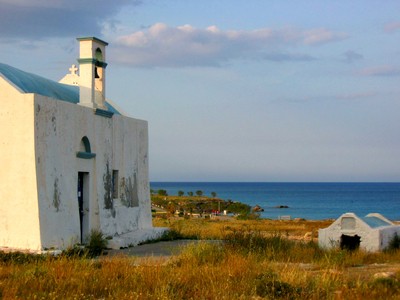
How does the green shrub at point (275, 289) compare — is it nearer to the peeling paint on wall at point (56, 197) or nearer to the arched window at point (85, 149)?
the peeling paint on wall at point (56, 197)

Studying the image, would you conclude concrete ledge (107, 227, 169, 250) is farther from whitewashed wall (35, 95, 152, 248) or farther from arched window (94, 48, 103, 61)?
arched window (94, 48, 103, 61)

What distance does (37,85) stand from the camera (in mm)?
16984

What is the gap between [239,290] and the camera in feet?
32.4

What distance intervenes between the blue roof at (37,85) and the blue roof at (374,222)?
28.9 ft

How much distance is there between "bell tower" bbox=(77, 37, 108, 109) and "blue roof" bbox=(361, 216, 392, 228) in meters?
8.06

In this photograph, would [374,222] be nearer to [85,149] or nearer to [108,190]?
[108,190]

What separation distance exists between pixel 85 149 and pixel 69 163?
1370 mm

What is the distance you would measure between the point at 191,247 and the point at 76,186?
4153 millimetres

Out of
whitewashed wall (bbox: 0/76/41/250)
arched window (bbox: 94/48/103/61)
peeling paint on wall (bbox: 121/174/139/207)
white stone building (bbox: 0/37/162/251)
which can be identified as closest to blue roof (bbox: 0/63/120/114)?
white stone building (bbox: 0/37/162/251)

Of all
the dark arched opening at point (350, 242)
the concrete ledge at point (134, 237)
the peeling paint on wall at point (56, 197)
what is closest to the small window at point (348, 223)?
the dark arched opening at point (350, 242)

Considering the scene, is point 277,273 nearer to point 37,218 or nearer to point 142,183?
point 37,218

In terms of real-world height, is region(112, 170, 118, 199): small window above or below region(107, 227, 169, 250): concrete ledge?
above

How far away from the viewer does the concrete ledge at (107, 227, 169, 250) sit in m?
17.7

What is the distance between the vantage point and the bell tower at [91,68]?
1786 centimetres
